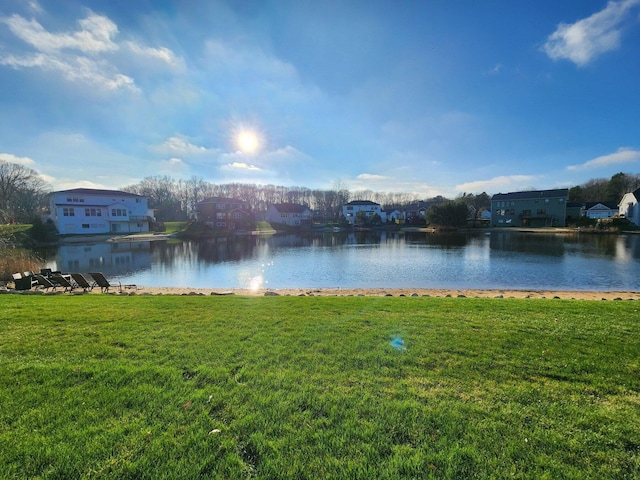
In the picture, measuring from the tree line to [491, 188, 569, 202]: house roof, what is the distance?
10.9 meters

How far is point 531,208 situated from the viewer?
220 feet

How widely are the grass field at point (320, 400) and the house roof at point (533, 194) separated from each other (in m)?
73.9

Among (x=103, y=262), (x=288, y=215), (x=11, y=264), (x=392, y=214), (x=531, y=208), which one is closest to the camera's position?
Result: (x=11, y=264)

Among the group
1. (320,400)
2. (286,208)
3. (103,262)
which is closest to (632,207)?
(286,208)

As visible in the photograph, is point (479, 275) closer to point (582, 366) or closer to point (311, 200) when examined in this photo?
point (582, 366)

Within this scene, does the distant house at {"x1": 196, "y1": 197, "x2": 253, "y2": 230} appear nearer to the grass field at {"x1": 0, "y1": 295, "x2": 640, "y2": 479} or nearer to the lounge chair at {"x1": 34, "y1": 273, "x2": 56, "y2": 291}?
the lounge chair at {"x1": 34, "y1": 273, "x2": 56, "y2": 291}

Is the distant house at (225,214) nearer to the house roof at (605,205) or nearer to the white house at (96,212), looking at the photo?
the white house at (96,212)

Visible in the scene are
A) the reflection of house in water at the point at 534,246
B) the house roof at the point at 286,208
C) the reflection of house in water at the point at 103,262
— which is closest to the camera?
the reflection of house in water at the point at 103,262

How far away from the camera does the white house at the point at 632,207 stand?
179ft

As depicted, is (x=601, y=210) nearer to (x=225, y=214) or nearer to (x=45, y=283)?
(x=225, y=214)

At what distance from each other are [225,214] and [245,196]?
35195mm

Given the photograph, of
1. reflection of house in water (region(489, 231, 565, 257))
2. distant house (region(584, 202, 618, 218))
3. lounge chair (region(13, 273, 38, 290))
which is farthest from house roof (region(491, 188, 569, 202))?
lounge chair (region(13, 273, 38, 290))

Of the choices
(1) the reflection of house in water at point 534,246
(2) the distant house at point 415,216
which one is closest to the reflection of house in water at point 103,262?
(1) the reflection of house in water at point 534,246

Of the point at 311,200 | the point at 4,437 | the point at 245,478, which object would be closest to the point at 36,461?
the point at 4,437
